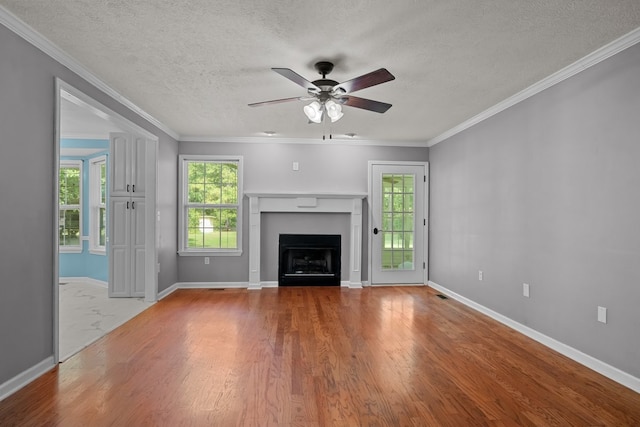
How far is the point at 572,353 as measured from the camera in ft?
9.70

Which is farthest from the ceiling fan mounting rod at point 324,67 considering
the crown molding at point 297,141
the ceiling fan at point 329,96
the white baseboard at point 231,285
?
the white baseboard at point 231,285

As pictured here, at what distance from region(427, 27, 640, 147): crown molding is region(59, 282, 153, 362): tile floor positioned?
4822 mm

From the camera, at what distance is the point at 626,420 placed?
204 centimetres

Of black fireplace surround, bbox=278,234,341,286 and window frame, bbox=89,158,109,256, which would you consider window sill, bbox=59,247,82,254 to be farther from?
black fireplace surround, bbox=278,234,341,286

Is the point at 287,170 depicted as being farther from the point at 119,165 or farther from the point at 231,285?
the point at 119,165

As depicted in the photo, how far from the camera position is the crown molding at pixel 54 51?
2270mm

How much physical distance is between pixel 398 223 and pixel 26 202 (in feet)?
16.0

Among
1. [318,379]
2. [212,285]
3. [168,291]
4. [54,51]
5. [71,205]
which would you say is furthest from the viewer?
[71,205]

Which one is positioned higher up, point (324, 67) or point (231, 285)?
point (324, 67)

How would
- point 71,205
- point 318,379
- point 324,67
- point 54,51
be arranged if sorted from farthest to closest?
1. point 71,205
2. point 324,67
3. point 54,51
4. point 318,379

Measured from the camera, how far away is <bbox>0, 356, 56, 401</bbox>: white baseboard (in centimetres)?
225

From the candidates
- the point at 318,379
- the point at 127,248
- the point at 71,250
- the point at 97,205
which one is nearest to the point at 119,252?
the point at 127,248

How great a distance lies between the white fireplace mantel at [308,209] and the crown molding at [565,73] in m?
2.11

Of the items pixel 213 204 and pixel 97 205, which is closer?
pixel 213 204
